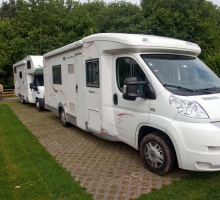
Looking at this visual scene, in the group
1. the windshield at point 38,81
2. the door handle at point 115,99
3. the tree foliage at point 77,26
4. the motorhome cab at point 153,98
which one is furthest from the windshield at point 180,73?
the tree foliage at point 77,26

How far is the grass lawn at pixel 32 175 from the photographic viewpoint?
372cm

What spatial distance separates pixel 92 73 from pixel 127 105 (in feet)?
4.82

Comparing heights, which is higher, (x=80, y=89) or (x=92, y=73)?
(x=92, y=73)

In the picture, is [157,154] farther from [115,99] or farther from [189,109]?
[115,99]

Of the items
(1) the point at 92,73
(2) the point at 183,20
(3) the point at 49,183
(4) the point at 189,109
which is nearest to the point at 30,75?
(1) the point at 92,73

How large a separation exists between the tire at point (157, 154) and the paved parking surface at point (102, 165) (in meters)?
0.16

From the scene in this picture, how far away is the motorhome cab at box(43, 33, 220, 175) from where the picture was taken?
351 cm

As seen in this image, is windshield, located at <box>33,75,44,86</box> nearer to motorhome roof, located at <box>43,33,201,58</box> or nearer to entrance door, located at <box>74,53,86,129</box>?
entrance door, located at <box>74,53,86,129</box>

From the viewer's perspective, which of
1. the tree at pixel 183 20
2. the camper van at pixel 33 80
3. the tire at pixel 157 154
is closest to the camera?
the tire at pixel 157 154

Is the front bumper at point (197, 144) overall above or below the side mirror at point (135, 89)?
below

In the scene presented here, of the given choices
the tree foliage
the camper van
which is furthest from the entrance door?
the tree foliage

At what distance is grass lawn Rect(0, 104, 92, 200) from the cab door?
1.40 metres

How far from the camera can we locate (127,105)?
4.67 metres

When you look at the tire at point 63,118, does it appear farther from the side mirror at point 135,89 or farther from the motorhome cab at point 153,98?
the side mirror at point 135,89
